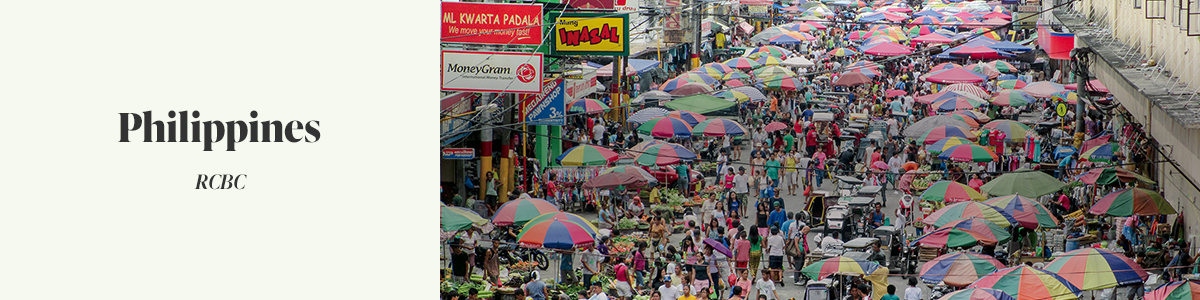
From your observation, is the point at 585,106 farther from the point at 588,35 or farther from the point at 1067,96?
the point at 1067,96

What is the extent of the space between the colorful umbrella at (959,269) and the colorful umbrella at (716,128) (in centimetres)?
1113

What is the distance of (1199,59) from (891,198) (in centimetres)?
908

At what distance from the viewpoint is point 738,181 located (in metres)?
22.9

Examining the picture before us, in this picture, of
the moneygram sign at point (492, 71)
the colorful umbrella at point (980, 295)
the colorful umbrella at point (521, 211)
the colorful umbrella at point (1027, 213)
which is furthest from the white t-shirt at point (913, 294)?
the moneygram sign at point (492, 71)

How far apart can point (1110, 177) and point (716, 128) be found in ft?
27.5

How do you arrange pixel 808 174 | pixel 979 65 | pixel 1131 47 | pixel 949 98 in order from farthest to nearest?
pixel 979 65 < pixel 949 98 < pixel 808 174 < pixel 1131 47

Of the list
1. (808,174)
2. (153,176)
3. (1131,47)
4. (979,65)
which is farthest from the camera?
(979,65)

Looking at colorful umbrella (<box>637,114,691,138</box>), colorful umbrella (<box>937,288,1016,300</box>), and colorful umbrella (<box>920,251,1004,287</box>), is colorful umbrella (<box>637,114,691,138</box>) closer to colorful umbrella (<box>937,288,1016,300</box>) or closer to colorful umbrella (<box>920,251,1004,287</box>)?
colorful umbrella (<box>920,251,1004,287</box>)

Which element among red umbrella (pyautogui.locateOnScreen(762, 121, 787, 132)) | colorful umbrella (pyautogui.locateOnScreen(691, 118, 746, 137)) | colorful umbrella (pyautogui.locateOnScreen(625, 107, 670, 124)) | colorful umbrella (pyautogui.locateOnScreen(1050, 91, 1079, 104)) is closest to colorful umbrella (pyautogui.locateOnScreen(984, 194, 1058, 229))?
colorful umbrella (pyautogui.locateOnScreen(691, 118, 746, 137))

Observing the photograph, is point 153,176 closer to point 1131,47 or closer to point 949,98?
point 1131,47

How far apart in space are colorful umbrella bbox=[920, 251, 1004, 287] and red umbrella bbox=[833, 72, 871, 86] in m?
22.2

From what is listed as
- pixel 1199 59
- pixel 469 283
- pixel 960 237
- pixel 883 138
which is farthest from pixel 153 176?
pixel 883 138

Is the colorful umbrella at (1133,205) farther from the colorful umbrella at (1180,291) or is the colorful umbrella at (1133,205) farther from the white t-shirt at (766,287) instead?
the white t-shirt at (766,287)

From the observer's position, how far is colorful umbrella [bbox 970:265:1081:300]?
43.6 ft
